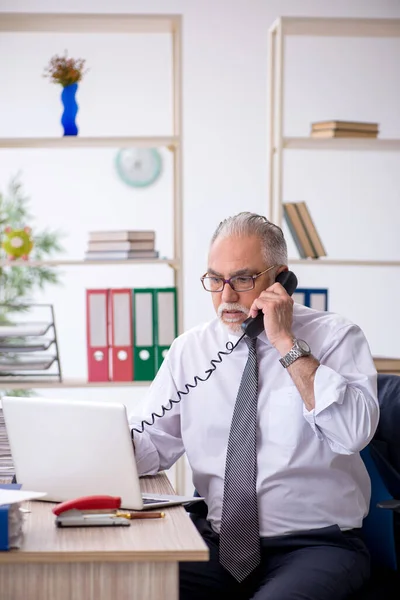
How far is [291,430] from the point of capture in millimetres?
1866

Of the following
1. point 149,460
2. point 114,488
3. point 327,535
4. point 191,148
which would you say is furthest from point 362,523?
point 191,148

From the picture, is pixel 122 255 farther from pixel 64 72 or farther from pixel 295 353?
pixel 295 353

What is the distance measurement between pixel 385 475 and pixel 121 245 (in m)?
1.60

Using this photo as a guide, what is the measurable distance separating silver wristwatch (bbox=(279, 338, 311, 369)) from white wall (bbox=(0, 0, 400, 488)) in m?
2.90

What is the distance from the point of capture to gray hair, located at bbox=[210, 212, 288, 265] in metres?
1.99

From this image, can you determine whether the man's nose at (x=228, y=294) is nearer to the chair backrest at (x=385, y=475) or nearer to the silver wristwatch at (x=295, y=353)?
the silver wristwatch at (x=295, y=353)

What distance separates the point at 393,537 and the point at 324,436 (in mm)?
374

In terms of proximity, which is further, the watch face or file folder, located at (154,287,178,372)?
file folder, located at (154,287,178,372)

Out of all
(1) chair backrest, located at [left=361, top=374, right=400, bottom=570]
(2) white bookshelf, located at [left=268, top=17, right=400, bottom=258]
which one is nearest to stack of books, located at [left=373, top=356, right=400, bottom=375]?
(2) white bookshelf, located at [left=268, top=17, right=400, bottom=258]

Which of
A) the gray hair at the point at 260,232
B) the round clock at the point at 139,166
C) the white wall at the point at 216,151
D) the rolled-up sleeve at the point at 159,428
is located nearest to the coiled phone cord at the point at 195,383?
the rolled-up sleeve at the point at 159,428

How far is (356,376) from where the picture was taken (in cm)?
184

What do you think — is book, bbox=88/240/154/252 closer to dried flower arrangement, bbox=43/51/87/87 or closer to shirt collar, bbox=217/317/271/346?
dried flower arrangement, bbox=43/51/87/87

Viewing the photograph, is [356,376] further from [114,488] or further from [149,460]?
[114,488]

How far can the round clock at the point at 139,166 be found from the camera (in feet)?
15.8
